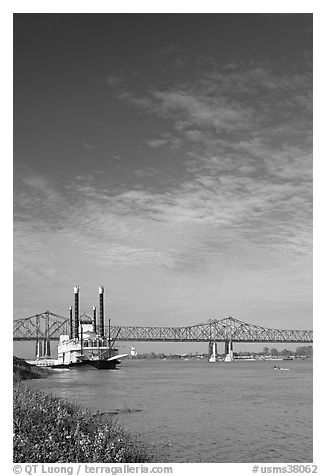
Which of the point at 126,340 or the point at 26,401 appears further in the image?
the point at 126,340

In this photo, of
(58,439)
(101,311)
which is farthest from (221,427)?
(101,311)

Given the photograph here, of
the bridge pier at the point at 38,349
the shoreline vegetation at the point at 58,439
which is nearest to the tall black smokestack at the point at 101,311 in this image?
the bridge pier at the point at 38,349

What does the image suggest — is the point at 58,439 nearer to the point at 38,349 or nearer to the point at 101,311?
the point at 101,311

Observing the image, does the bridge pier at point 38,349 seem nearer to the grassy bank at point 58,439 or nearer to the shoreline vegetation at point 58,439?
the shoreline vegetation at point 58,439

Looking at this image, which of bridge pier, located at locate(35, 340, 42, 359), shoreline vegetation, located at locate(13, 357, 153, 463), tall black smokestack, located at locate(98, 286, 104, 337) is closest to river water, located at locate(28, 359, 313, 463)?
shoreline vegetation, located at locate(13, 357, 153, 463)

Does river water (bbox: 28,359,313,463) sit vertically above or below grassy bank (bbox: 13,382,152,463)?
below

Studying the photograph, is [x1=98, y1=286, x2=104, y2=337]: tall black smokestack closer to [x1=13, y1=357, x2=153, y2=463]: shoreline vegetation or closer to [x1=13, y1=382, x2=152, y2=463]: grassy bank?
[x1=13, y1=357, x2=153, y2=463]: shoreline vegetation
